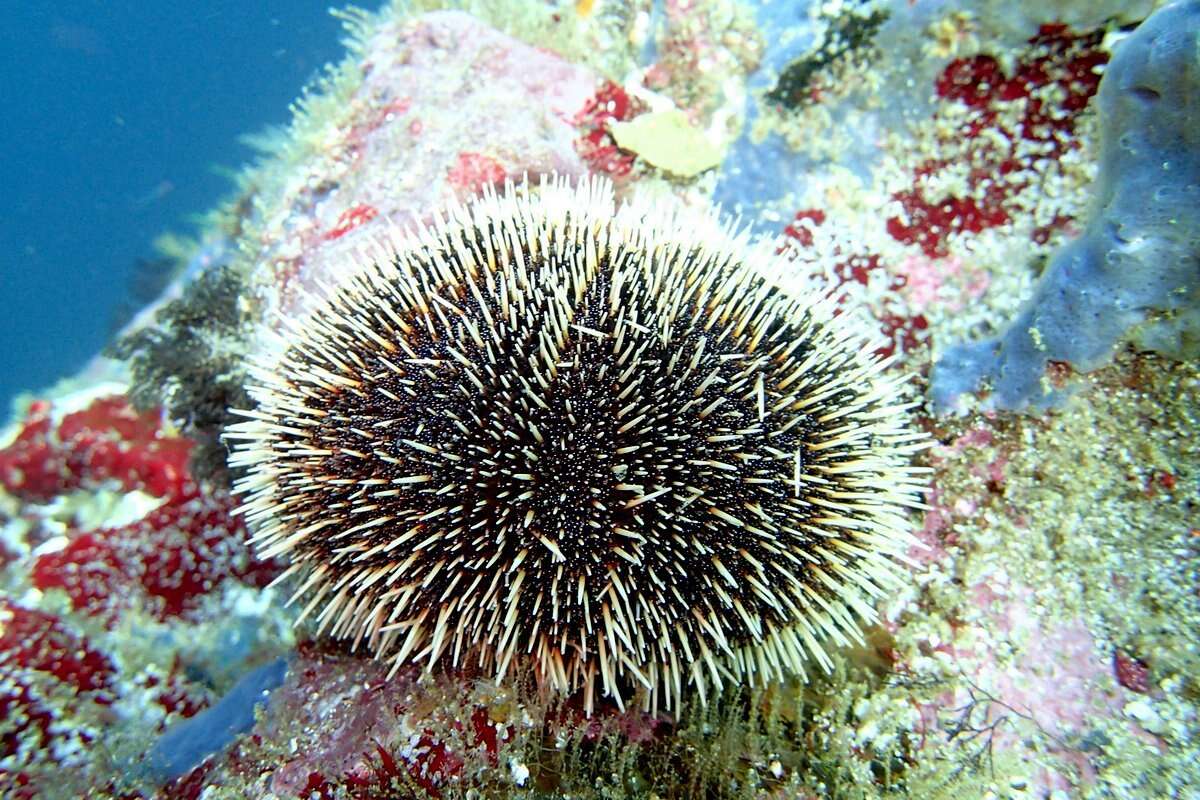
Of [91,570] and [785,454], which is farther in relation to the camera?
[91,570]

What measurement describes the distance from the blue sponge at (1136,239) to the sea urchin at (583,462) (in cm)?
110

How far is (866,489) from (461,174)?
3260mm

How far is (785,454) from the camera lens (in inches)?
97.0

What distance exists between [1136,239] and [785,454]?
213cm

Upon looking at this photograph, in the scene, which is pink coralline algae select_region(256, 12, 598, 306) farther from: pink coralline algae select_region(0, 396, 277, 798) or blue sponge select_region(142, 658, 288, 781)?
blue sponge select_region(142, 658, 288, 781)

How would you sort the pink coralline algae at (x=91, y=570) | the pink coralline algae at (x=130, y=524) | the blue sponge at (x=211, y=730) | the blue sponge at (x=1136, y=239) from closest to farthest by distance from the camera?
the blue sponge at (x=1136, y=239) < the blue sponge at (x=211, y=730) < the pink coralline algae at (x=91, y=570) < the pink coralline algae at (x=130, y=524)

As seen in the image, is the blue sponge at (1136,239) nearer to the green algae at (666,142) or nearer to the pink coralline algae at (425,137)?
the green algae at (666,142)

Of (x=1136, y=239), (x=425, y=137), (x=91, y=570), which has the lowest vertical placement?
(x=91, y=570)

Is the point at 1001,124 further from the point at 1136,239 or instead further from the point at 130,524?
the point at 130,524

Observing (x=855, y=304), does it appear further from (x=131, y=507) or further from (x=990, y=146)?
(x=131, y=507)

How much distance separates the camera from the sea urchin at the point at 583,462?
2.36 m

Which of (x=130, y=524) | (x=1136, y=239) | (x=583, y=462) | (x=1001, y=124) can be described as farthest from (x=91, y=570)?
(x=1001, y=124)

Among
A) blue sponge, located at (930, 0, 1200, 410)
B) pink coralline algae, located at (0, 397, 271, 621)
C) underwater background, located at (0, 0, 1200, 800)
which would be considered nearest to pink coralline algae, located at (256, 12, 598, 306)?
underwater background, located at (0, 0, 1200, 800)

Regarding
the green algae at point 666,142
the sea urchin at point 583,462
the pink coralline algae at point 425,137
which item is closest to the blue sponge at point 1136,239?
the sea urchin at point 583,462
